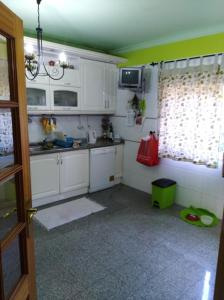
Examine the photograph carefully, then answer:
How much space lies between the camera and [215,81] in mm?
2820

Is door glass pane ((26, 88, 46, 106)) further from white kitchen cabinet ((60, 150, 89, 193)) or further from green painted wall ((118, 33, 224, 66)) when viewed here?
green painted wall ((118, 33, 224, 66))

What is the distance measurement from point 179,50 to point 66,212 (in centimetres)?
279

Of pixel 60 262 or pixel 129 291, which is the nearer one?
pixel 129 291

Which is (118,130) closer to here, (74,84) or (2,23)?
(74,84)

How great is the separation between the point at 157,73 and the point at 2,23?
115 inches

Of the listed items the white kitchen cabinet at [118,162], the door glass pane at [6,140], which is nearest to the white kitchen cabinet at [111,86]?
the white kitchen cabinet at [118,162]

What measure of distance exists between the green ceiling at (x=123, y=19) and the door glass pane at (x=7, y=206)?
198 centimetres

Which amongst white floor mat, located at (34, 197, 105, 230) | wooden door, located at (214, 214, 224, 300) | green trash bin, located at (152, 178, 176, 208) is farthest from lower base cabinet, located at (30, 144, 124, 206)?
wooden door, located at (214, 214, 224, 300)

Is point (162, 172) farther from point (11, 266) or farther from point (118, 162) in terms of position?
point (11, 266)

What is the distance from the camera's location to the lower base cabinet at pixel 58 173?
321 cm

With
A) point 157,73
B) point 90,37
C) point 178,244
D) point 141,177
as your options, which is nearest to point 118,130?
point 141,177

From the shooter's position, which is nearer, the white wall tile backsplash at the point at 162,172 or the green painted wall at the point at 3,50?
the green painted wall at the point at 3,50

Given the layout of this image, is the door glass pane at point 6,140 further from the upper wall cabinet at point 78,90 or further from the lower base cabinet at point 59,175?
the upper wall cabinet at point 78,90

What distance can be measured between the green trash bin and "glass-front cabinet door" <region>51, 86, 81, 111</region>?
1.76 m
